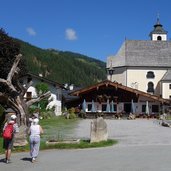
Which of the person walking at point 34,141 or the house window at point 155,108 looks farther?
the house window at point 155,108

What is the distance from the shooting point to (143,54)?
73625mm

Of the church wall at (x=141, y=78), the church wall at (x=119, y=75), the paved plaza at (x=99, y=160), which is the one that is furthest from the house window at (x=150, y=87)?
the paved plaza at (x=99, y=160)

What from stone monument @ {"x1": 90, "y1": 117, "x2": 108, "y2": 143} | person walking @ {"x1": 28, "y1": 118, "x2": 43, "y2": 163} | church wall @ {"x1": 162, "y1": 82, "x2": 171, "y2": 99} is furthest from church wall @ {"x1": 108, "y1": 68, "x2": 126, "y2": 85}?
person walking @ {"x1": 28, "y1": 118, "x2": 43, "y2": 163}

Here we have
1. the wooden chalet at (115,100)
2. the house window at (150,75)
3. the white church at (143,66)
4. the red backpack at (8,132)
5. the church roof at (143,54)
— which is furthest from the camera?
the church roof at (143,54)

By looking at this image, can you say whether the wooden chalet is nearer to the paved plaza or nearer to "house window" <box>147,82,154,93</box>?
"house window" <box>147,82,154,93</box>

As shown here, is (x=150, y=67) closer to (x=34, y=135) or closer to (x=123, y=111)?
(x=123, y=111)

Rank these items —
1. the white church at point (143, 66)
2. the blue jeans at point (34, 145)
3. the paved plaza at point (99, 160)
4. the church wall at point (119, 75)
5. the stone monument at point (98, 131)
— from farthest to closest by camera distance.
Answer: the church wall at point (119, 75), the white church at point (143, 66), the stone monument at point (98, 131), the blue jeans at point (34, 145), the paved plaza at point (99, 160)

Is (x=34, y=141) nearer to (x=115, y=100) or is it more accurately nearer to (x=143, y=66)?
(x=115, y=100)

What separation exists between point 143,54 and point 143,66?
309 centimetres

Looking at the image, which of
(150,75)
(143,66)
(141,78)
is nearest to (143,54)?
(143,66)

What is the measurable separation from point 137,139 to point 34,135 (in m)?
9.24

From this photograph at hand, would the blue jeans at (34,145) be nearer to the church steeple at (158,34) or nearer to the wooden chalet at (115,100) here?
the wooden chalet at (115,100)

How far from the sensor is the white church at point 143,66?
7044 cm

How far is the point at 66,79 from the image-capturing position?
188750mm
